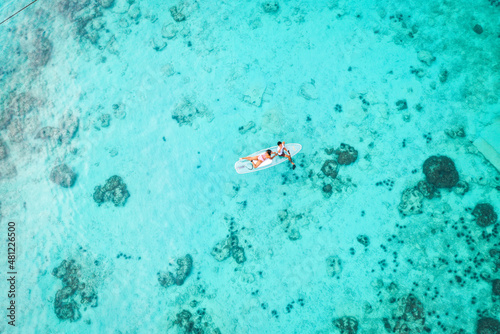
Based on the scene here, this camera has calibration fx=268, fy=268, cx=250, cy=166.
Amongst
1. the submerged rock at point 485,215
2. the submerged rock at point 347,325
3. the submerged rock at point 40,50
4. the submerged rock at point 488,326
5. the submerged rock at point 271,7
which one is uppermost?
the submerged rock at point 40,50

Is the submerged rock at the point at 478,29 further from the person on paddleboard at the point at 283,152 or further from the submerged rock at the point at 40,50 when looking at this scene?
the submerged rock at the point at 40,50

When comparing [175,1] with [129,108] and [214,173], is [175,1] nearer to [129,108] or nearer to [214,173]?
[129,108]

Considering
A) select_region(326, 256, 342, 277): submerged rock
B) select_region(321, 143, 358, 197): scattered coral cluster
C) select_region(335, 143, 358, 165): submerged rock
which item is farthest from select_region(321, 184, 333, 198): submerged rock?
select_region(326, 256, 342, 277): submerged rock

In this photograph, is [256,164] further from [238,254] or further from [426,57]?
[426,57]

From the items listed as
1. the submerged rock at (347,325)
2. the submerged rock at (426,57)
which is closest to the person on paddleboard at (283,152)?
the submerged rock at (347,325)

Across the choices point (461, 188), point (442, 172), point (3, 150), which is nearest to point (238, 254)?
point (442, 172)

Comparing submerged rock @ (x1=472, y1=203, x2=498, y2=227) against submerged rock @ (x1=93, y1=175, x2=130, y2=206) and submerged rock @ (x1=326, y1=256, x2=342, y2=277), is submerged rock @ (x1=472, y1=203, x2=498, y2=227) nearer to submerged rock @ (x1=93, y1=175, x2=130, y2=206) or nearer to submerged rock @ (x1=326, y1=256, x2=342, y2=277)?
submerged rock @ (x1=326, y1=256, x2=342, y2=277)

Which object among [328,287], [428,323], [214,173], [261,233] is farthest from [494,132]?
[214,173]
